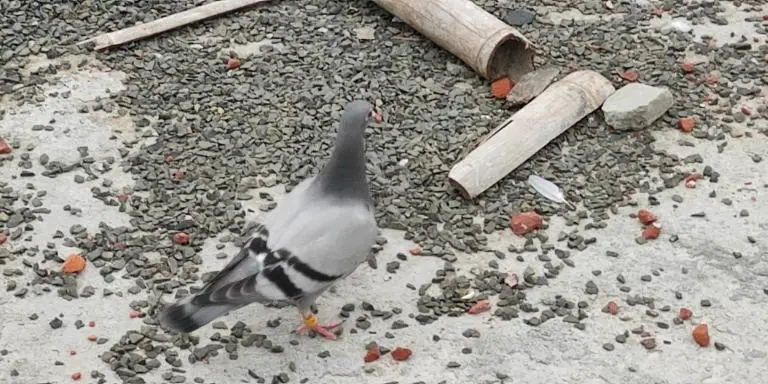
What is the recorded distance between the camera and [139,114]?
20.2 feet

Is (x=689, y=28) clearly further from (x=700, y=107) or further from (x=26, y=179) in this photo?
(x=26, y=179)

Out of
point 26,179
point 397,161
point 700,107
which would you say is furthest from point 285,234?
point 700,107

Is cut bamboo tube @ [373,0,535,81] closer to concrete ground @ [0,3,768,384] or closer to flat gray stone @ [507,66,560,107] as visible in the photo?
flat gray stone @ [507,66,560,107]

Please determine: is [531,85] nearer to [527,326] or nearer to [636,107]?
[636,107]

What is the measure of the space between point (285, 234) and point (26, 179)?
1.94 metres

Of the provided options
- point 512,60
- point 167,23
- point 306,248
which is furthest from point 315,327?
point 167,23

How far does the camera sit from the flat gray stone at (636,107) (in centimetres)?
590

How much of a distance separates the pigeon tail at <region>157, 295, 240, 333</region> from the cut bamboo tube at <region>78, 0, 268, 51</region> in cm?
282

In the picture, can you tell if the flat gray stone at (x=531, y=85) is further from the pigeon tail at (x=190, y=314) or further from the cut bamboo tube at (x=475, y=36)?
the pigeon tail at (x=190, y=314)

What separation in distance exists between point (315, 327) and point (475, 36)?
231 centimetres

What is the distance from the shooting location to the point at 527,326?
15.7 ft

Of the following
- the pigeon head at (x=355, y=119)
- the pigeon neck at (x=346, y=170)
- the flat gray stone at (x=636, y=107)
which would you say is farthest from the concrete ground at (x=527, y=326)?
the pigeon head at (x=355, y=119)

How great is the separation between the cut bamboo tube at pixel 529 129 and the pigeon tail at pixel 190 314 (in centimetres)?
160

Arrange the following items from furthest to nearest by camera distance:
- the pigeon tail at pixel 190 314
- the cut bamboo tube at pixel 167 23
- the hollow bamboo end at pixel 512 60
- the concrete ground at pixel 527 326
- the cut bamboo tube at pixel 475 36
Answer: the cut bamboo tube at pixel 167 23 < the hollow bamboo end at pixel 512 60 < the cut bamboo tube at pixel 475 36 < the concrete ground at pixel 527 326 < the pigeon tail at pixel 190 314
